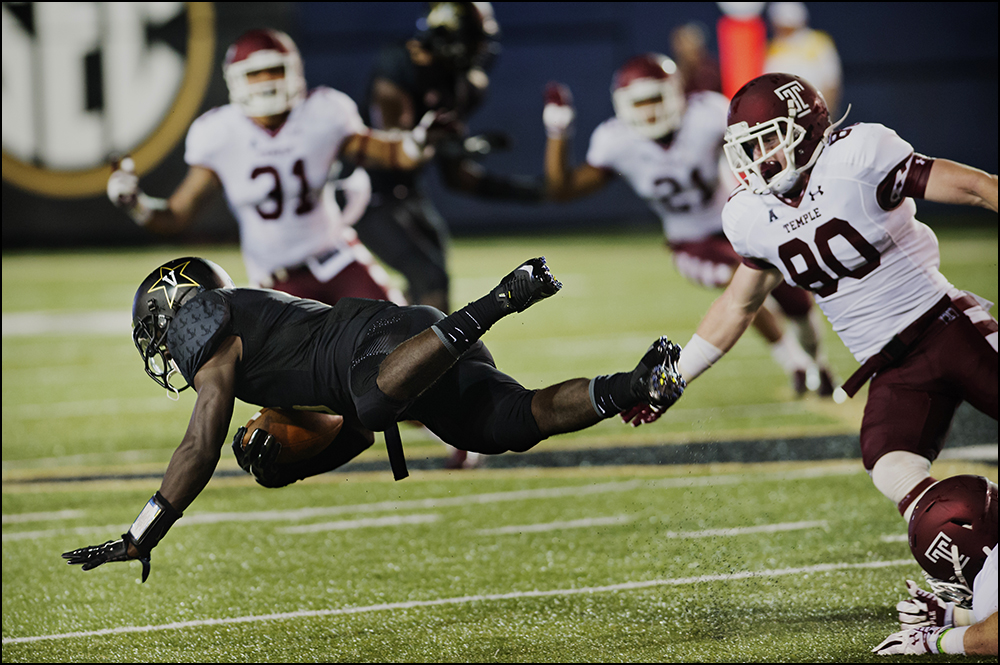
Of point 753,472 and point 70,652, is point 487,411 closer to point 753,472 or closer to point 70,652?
point 70,652

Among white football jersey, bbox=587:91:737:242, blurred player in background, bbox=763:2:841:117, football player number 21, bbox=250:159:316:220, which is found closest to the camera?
football player number 21, bbox=250:159:316:220

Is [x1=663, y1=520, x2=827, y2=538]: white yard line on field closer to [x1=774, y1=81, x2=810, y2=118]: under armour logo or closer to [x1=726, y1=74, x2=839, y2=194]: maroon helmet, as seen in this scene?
[x1=726, y1=74, x2=839, y2=194]: maroon helmet

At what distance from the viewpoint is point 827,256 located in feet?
10.3

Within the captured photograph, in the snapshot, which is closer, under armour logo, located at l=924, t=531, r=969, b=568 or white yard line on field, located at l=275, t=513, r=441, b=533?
under armour logo, located at l=924, t=531, r=969, b=568

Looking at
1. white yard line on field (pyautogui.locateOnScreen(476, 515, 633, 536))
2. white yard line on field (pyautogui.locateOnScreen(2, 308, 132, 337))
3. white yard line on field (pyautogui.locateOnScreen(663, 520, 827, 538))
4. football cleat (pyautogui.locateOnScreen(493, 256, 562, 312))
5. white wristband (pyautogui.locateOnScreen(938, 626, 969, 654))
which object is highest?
football cleat (pyautogui.locateOnScreen(493, 256, 562, 312))

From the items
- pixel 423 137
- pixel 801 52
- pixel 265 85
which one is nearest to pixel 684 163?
pixel 423 137

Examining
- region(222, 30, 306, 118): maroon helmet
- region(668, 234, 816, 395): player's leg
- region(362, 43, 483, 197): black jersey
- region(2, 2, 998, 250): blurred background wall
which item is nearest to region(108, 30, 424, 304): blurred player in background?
region(222, 30, 306, 118): maroon helmet

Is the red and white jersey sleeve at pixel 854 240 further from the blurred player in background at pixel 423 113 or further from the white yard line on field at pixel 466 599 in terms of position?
the blurred player in background at pixel 423 113

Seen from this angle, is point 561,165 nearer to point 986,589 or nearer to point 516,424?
point 516,424

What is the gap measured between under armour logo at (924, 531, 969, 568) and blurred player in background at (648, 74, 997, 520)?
0.13m

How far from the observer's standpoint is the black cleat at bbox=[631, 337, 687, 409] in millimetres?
2992

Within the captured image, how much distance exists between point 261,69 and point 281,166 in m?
0.42

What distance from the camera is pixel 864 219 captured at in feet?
10.2

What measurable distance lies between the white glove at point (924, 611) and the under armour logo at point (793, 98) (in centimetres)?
135
